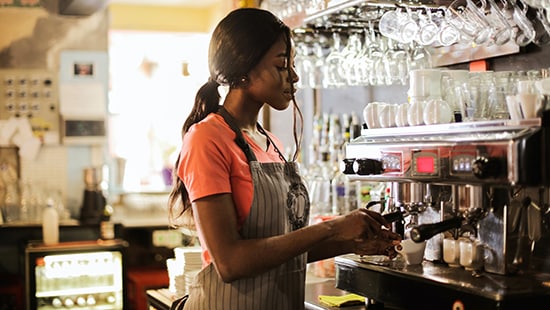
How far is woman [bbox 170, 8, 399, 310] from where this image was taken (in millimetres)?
1934

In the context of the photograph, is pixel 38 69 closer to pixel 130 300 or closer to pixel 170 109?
pixel 130 300

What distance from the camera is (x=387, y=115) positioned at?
2.37 metres

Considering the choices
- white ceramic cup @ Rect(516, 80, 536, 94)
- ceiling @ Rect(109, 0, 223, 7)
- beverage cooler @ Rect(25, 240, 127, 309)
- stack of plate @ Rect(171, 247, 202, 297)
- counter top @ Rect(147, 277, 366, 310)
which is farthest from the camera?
ceiling @ Rect(109, 0, 223, 7)

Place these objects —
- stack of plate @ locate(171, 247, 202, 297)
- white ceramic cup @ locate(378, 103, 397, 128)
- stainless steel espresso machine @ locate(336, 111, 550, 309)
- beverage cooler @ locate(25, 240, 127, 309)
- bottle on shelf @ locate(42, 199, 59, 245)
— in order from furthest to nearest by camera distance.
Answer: bottle on shelf @ locate(42, 199, 59, 245) → beverage cooler @ locate(25, 240, 127, 309) → stack of plate @ locate(171, 247, 202, 297) → white ceramic cup @ locate(378, 103, 397, 128) → stainless steel espresso machine @ locate(336, 111, 550, 309)

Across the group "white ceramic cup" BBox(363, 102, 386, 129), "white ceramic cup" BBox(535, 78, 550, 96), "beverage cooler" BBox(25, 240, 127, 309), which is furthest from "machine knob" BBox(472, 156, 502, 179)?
"beverage cooler" BBox(25, 240, 127, 309)

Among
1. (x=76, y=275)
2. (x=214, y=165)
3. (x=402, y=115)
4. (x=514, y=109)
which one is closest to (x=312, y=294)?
(x=402, y=115)

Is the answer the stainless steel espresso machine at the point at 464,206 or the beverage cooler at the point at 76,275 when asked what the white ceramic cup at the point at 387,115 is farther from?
the beverage cooler at the point at 76,275

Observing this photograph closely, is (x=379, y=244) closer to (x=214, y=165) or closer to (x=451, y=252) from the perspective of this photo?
(x=451, y=252)

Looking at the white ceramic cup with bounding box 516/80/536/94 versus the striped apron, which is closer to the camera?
the white ceramic cup with bounding box 516/80/536/94

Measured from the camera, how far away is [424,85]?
2.34 meters

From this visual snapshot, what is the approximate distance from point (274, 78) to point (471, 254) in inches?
28.8

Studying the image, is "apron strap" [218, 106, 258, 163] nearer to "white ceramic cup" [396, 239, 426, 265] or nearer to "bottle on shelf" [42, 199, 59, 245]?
"white ceramic cup" [396, 239, 426, 265]

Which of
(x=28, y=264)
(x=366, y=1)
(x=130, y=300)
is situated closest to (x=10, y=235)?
(x=28, y=264)

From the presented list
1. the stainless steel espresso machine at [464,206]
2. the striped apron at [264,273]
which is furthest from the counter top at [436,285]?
the striped apron at [264,273]
